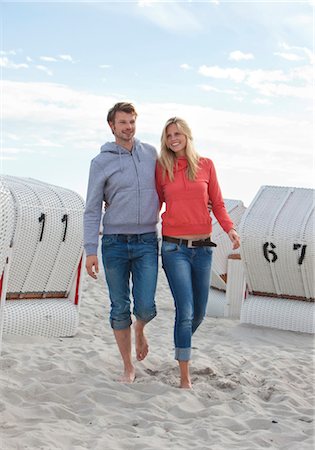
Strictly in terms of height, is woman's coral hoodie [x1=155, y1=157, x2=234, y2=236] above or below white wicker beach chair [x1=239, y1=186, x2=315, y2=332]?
above

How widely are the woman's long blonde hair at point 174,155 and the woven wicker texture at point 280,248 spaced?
3593 mm

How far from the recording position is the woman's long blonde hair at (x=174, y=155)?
4.76 m

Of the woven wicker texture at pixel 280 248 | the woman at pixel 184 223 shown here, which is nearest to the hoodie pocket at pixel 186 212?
the woman at pixel 184 223

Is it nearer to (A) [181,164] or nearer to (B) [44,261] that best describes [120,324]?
(A) [181,164]

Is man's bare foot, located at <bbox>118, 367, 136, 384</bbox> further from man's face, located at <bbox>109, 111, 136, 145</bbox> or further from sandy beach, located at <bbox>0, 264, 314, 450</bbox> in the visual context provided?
man's face, located at <bbox>109, 111, 136, 145</bbox>

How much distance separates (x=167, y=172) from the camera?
4.81m

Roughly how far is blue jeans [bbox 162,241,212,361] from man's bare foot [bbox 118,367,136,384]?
538 mm

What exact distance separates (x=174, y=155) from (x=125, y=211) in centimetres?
52

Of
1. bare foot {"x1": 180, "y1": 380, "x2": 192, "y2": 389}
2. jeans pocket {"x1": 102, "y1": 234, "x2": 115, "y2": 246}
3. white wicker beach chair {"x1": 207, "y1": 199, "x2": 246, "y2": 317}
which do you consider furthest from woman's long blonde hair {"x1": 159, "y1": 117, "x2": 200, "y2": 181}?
white wicker beach chair {"x1": 207, "y1": 199, "x2": 246, "y2": 317}

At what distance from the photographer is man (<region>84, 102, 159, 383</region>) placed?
476 centimetres

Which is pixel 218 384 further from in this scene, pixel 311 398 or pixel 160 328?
pixel 160 328

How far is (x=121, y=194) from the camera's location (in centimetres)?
476

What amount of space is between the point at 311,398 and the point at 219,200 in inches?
65.0

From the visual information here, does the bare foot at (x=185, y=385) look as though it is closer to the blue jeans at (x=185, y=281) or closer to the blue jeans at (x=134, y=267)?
the blue jeans at (x=185, y=281)
